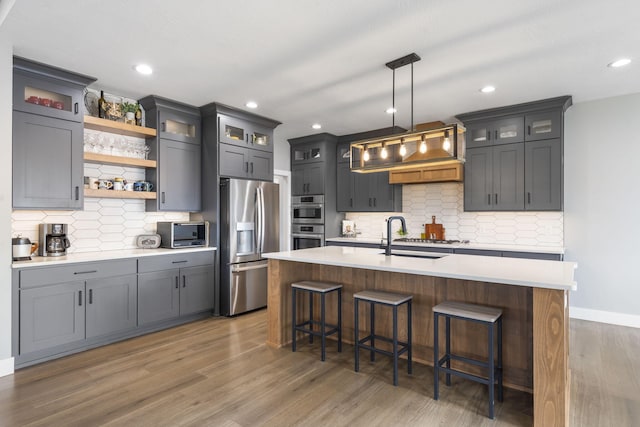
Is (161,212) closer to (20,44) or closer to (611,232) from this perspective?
(20,44)

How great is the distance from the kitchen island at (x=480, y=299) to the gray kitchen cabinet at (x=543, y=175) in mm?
1823

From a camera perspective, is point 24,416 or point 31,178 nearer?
point 24,416

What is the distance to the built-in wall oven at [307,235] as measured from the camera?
20.1 feet

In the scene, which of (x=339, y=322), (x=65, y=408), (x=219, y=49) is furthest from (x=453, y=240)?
(x=65, y=408)

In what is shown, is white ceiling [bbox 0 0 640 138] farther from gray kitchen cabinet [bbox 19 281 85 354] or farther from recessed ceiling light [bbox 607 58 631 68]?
gray kitchen cabinet [bbox 19 281 85 354]

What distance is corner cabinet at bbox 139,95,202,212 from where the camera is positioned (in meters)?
4.22

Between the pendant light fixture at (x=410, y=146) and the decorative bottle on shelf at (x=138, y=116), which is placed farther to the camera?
the decorative bottle on shelf at (x=138, y=116)

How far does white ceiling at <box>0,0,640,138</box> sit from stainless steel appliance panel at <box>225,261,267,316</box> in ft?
6.87

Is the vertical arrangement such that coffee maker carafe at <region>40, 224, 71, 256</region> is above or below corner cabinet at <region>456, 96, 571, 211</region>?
below

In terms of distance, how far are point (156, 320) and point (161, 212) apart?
1.35 m

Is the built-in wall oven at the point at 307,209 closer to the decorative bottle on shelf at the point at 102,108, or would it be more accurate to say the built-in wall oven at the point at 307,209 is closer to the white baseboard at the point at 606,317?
the decorative bottle on shelf at the point at 102,108

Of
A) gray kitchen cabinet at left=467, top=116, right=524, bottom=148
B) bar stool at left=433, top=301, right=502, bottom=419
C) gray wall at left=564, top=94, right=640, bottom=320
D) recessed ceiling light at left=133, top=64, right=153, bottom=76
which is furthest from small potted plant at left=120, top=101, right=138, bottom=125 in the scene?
gray wall at left=564, top=94, right=640, bottom=320

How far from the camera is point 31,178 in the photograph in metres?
3.21

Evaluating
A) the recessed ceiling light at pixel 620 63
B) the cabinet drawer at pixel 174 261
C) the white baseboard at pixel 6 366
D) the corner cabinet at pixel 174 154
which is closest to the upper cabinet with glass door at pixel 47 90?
the corner cabinet at pixel 174 154
